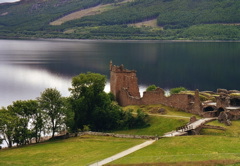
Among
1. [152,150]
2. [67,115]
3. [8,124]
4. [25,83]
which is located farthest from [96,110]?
[25,83]

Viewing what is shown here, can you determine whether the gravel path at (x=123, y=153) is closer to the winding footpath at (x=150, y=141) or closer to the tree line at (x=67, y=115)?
the winding footpath at (x=150, y=141)

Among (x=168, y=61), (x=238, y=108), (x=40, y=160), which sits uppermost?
(x=168, y=61)

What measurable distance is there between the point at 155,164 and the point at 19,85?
87.6 meters

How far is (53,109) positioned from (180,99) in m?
19.5

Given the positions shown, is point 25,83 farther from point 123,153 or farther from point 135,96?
point 123,153

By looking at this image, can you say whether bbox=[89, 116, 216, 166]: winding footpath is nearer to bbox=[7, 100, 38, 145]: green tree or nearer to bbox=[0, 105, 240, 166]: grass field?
bbox=[0, 105, 240, 166]: grass field

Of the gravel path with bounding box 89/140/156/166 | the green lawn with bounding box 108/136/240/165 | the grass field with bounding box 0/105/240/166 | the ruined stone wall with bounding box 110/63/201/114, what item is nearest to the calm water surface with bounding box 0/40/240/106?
the ruined stone wall with bounding box 110/63/201/114

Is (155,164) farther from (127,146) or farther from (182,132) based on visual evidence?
(182,132)

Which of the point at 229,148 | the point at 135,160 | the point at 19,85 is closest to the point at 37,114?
the point at 135,160

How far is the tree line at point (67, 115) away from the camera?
51.5 meters

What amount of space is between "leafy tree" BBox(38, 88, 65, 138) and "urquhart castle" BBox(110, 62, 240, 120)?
15.6m

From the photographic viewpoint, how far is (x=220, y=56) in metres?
187

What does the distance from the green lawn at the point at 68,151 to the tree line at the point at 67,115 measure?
10.2 feet

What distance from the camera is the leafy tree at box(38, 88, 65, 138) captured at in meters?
55.0
